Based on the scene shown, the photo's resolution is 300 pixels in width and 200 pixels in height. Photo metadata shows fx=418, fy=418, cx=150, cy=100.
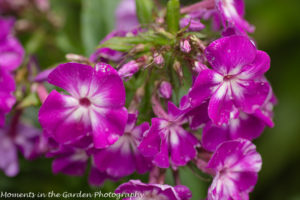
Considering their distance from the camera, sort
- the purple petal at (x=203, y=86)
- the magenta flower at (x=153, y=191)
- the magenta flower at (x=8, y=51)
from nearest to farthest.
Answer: the purple petal at (x=203, y=86)
the magenta flower at (x=153, y=191)
the magenta flower at (x=8, y=51)

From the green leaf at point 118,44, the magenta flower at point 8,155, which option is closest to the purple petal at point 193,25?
the green leaf at point 118,44

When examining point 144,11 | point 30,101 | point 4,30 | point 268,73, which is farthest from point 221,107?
point 268,73

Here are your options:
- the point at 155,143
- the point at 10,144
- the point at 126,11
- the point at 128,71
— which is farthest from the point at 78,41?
the point at 155,143

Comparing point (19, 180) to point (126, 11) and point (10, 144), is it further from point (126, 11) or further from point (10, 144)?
point (126, 11)

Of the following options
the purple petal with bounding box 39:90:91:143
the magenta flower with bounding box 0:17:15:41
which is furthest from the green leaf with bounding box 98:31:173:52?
the magenta flower with bounding box 0:17:15:41

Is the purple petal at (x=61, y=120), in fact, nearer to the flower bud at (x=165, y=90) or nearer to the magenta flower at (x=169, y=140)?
the magenta flower at (x=169, y=140)

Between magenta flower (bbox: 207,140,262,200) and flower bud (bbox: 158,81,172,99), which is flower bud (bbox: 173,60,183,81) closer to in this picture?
flower bud (bbox: 158,81,172,99)

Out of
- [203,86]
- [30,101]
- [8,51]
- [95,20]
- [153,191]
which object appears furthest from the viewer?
[95,20]

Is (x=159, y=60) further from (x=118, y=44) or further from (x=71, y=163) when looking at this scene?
(x=71, y=163)
